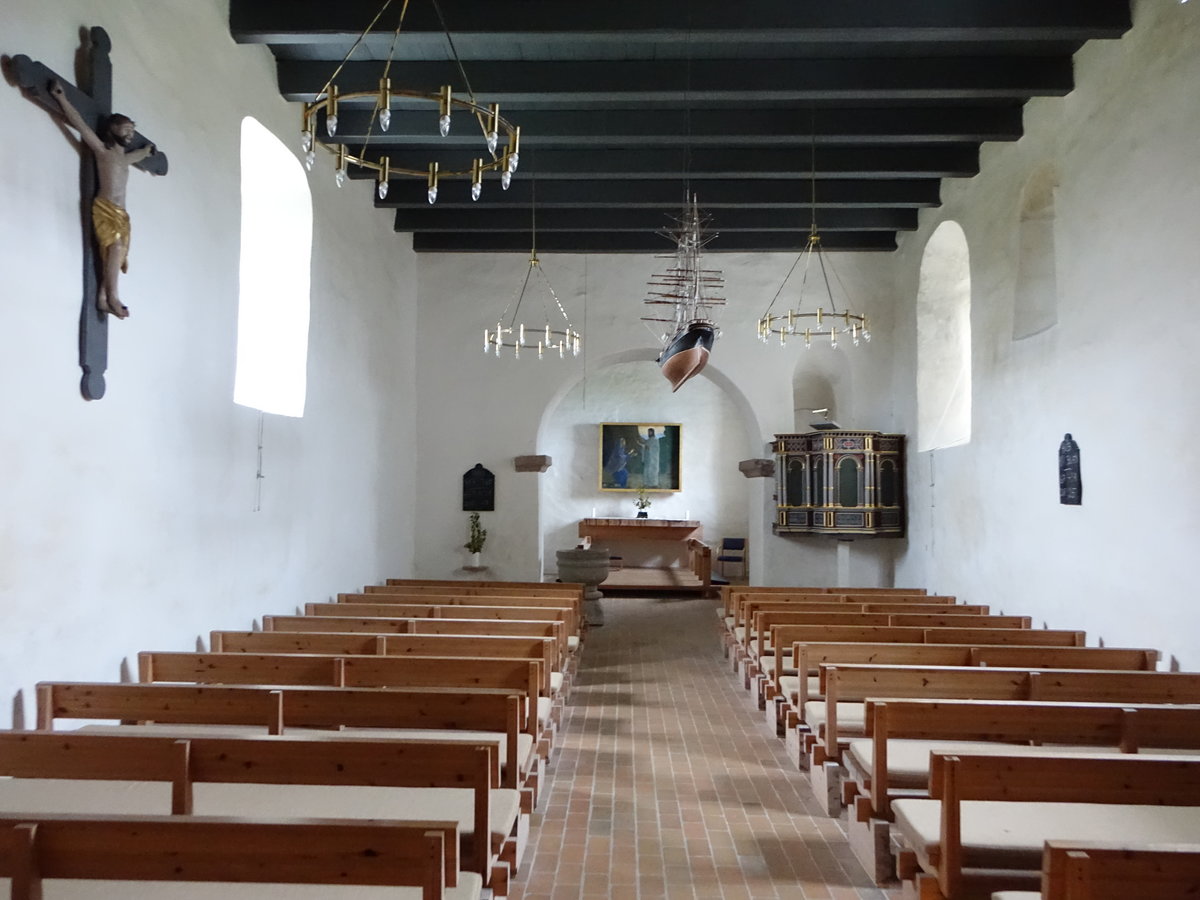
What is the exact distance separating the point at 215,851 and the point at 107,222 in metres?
3.73

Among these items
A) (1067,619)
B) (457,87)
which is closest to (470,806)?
(1067,619)

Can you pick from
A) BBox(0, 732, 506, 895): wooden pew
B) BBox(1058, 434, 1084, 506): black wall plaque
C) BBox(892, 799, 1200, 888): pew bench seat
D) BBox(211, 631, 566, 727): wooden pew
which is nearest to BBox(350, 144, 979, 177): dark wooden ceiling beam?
BBox(1058, 434, 1084, 506): black wall plaque

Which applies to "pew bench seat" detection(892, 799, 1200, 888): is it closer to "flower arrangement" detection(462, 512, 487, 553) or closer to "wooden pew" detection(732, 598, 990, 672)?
"wooden pew" detection(732, 598, 990, 672)

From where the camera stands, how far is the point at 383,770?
2.55 m

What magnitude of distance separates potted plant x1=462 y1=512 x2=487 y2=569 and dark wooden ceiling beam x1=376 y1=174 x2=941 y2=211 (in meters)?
4.31

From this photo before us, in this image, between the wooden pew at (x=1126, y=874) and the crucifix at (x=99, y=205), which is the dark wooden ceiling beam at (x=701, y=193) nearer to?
the crucifix at (x=99, y=205)

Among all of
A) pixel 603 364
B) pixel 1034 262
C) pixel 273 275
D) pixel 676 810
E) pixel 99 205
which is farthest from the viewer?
pixel 603 364

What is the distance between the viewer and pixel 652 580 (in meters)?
15.5

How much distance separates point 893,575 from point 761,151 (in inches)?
235

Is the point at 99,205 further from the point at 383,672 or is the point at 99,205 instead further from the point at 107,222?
the point at 383,672

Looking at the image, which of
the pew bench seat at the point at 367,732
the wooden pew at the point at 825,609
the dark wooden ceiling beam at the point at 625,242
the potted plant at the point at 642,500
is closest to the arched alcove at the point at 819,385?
the dark wooden ceiling beam at the point at 625,242

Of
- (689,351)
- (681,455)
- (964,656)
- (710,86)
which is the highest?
(710,86)

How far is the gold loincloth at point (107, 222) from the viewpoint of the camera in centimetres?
438

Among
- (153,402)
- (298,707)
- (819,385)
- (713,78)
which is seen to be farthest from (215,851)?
(819,385)
